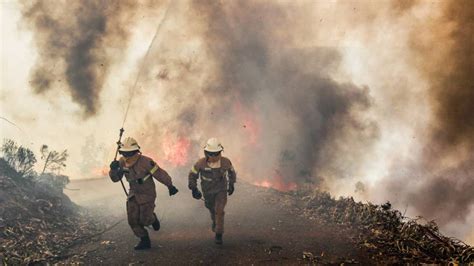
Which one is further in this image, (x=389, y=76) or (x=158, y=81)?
(x=389, y=76)

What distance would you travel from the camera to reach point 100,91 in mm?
18266

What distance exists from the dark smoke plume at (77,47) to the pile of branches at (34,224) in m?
7.60

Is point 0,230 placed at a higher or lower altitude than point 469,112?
lower

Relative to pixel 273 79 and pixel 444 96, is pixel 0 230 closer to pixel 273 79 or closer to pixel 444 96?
pixel 273 79

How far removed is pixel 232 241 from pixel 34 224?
4799mm

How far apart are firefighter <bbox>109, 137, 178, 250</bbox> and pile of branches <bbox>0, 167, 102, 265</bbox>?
1.62 metres

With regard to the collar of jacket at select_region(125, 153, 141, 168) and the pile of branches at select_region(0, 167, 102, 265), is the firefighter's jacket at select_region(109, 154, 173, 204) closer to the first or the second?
the collar of jacket at select_region(125, 153, 141, 168)

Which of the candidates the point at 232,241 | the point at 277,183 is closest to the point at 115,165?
the point at 232,241

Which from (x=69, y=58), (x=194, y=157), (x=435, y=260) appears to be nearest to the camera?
(x=435, y=260)

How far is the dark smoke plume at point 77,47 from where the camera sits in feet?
55.0

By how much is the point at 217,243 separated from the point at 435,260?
162 inches

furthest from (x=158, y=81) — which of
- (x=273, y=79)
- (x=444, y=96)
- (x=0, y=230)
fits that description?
(x=444, y=96)

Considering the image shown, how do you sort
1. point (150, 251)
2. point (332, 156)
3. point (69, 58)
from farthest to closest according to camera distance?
point (332, 156)
point (69, 58)
point (150, 251)

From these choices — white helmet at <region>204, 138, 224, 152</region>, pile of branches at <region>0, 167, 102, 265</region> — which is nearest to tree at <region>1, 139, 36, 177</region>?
pile of branches at <region>0, 167, 102, 265</region>
